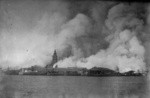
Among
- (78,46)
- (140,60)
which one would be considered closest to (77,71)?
(78,46)

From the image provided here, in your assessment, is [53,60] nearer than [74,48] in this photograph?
Yes

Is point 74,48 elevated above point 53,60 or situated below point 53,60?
above

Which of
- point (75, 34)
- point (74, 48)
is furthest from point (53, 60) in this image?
point (75, 34)

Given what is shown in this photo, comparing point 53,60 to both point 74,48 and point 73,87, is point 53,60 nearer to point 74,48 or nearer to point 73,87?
point 74,48

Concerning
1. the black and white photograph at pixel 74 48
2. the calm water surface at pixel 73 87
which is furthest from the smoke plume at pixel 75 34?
the calm water surface at pixel 73 87

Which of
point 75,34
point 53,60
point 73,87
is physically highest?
point 75,34

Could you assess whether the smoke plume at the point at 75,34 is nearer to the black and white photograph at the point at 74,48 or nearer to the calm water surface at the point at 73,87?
the black and white photograph at the point at 74,48

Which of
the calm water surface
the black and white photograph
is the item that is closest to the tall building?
the black and white photograph

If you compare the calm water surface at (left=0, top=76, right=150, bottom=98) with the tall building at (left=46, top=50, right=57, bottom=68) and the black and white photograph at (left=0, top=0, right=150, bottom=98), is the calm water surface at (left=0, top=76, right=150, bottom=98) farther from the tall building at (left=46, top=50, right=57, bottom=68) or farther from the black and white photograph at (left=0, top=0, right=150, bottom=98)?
the tall building at (left=46, top=50, right=57, bottom=68)
